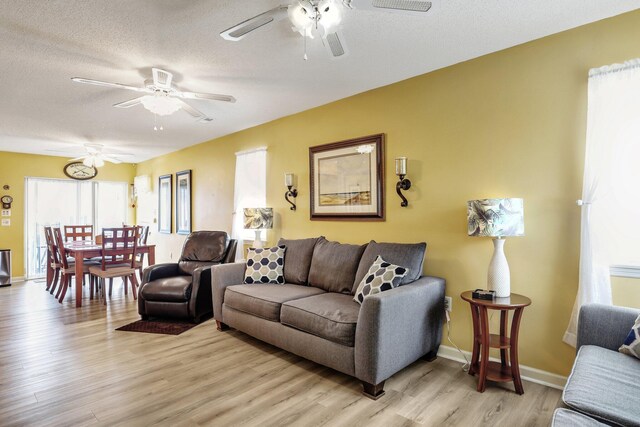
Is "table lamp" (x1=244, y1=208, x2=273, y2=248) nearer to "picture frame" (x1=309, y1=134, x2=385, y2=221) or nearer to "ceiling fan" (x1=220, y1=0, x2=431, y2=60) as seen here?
"picture frame" (x1=309, y1=134, x2=385, y2=221)

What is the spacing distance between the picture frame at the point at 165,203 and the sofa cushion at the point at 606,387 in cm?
655

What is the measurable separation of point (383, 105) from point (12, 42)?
298 centimetres

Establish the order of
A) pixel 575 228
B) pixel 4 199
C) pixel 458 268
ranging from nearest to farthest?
pixel 575 228
pixel 458 268
pixel 4 199

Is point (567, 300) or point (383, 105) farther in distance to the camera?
point (383, 105)

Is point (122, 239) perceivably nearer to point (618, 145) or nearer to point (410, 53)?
point (410, 53)

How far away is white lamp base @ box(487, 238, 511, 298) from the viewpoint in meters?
2.38

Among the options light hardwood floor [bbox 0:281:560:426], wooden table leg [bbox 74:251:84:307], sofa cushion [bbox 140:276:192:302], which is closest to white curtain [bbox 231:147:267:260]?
sofa cushion [bbox 140:276:192:302]

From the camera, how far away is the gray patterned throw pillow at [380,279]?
2.58 m

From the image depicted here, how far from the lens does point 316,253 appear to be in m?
3.47

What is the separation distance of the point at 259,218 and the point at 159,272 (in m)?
1.41

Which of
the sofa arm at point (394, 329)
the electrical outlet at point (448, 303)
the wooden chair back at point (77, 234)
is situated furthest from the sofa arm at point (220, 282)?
the wooden chair back at point (77, 234)

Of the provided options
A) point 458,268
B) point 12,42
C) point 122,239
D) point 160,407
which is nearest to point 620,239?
point 458,268

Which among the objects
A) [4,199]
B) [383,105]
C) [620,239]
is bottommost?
[620,239]

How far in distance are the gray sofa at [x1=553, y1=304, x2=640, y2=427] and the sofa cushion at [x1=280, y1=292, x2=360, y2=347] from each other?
1245 mm
